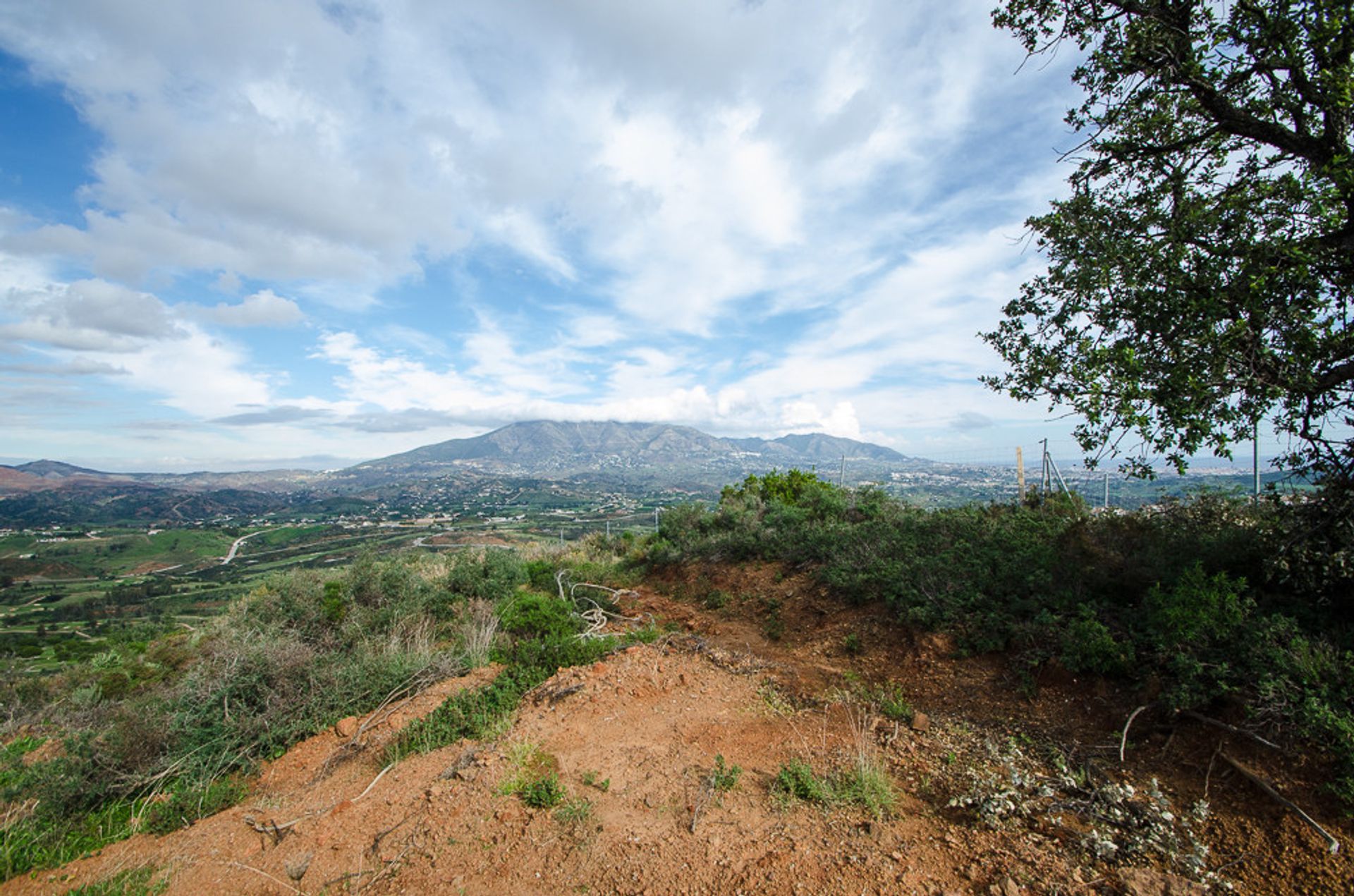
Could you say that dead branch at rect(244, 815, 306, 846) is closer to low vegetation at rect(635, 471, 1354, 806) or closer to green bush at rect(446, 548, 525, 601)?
low vegetation at rect(635, 471, 1354, 806)

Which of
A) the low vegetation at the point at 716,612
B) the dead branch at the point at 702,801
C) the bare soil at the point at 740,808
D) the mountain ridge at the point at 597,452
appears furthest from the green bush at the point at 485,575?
the mountain ridge at the point at 597,452

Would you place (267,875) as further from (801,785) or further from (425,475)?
(425,475)

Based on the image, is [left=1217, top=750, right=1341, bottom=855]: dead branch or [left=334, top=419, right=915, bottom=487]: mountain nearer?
[left=1217, top=750, right=1341, bottom=855]: dead branch

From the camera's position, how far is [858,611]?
7738 millimetres

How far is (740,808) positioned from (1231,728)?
3.39 metres

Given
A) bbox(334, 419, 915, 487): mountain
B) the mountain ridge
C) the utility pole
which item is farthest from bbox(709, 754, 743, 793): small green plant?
the mountain ridge

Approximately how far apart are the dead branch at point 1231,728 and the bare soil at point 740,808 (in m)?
0.06

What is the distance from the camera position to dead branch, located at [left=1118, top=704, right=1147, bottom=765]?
390 cm

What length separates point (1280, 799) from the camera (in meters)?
3.18

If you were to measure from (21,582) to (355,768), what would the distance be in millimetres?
47034

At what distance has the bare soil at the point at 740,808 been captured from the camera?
3074mm

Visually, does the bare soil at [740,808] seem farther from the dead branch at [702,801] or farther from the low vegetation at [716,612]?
the low vegetation at [716,612]

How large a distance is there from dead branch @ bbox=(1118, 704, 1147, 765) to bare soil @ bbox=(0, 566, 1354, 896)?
66mm

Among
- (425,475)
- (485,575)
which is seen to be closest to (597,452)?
(425,475)
